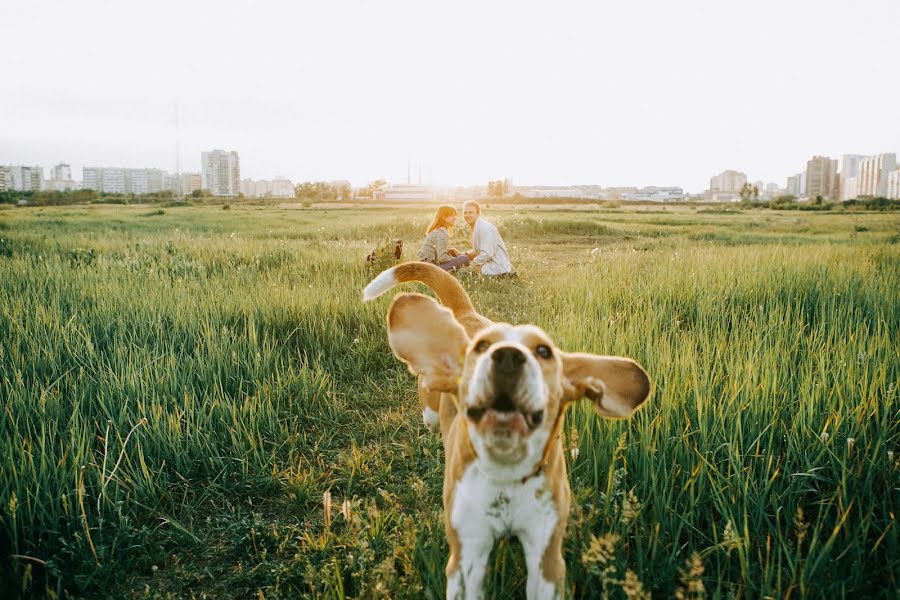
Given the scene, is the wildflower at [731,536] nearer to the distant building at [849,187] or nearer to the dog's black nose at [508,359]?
the dog's black nose at [508,359]

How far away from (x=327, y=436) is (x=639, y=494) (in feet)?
7.56

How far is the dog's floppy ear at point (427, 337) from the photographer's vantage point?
2020 millimetres

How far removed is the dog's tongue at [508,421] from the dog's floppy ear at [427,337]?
0.36m

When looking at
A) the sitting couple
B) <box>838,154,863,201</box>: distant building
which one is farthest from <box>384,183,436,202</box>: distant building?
<box>838,154,863,201</box>: distant building

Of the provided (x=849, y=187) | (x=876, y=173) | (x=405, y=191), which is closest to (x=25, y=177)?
(x=405, y=191)

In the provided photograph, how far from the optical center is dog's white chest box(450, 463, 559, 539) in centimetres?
188

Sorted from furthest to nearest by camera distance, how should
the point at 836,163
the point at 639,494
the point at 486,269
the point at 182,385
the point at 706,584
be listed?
the point at 836,163 < the point at 486,269 < the point at 182,385 < the point at 639,494 < the point at 706,584

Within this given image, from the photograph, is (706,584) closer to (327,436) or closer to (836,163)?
(327,436)

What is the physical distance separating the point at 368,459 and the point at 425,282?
1.41 meters

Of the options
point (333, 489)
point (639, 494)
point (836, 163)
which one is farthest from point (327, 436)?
point (836, 163)

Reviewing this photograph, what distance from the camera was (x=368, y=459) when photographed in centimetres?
380

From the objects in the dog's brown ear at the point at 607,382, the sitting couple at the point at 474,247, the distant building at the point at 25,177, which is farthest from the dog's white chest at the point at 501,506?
the distant building at the point at 25,177

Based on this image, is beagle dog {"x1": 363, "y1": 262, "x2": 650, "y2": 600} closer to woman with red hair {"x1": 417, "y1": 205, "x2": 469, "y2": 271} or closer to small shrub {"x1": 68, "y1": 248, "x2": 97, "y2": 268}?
small shrub {"x1": 68, "y1": 248, "x2": 97, "y2": 268}

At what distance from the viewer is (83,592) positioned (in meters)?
2.58
